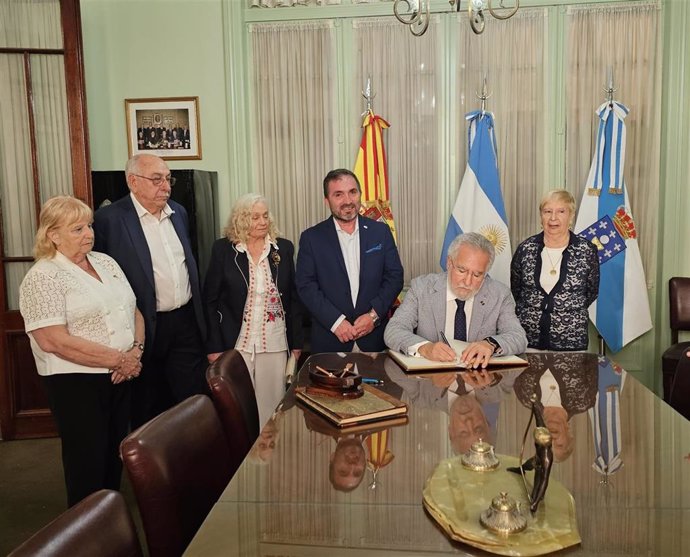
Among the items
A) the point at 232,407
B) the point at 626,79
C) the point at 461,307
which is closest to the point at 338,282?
the point at 461,307

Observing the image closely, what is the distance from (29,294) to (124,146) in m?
2.28

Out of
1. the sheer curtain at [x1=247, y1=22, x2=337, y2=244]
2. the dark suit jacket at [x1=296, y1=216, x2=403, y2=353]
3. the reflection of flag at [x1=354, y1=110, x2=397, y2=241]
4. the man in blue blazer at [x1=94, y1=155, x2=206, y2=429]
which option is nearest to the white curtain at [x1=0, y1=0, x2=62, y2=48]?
the sheer curtain at [x1=247, y1=22, x2=337, y2=244]

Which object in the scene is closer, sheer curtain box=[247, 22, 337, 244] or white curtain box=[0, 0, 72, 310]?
white curtain box=[0, 0, 72, 310]

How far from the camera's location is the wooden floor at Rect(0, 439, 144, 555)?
2.97 m

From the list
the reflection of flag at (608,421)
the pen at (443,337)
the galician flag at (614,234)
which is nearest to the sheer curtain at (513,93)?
the galician flag at (614,234)

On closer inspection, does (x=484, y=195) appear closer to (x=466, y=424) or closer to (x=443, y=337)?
(x=443, y=337)

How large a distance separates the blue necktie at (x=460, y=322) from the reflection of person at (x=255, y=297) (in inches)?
39.2

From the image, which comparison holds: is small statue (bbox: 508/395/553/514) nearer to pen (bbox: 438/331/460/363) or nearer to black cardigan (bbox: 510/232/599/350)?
pen (bbox: 438/331/460/363)

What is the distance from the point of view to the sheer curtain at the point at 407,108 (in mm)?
4453

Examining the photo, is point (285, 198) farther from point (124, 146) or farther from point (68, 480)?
point (68, 480)

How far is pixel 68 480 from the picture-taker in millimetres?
2738

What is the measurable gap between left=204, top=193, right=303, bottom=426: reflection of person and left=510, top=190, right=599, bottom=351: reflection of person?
1.21m

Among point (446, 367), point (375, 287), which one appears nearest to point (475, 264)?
point (446, 367)

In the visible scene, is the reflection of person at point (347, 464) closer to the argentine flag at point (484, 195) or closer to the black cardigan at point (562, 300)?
the black cardigan at point (562, 300)
